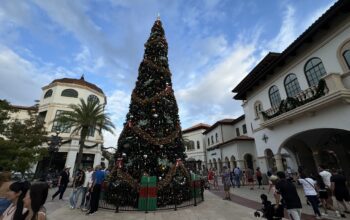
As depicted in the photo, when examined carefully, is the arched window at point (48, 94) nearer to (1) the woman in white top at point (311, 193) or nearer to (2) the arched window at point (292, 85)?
(2) the arched window at point (292, 85)

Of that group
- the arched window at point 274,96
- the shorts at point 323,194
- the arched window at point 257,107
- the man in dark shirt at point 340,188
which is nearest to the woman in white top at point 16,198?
the man in dark shirt at point 340,188

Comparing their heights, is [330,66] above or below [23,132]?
above

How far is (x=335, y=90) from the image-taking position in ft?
28.2

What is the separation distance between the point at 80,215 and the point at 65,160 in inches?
947

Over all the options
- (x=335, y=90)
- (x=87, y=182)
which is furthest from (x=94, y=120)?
(x=335, y=90)

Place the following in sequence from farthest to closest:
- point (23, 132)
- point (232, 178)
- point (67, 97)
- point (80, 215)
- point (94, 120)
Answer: point (67, 97), point (94, 120), point (232, 178), point (23, 132), point (80, 215)

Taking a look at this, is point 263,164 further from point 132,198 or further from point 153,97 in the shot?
point 132,198

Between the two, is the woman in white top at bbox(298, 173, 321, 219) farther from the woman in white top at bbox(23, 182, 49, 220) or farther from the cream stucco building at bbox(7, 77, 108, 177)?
the cream stucco building at bbox(7, 77, 108, 177)

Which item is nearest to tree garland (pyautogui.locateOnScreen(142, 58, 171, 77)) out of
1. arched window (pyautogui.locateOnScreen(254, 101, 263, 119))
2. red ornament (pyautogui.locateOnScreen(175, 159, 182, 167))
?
red ornament (pyautogui.locateOnScreen(175, 159, 182, 167))

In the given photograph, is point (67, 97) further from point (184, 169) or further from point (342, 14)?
point (342, 14)

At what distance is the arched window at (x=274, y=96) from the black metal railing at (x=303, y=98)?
1.18m

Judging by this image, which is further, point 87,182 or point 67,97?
point 67,97

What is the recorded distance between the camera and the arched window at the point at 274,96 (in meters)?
14.0

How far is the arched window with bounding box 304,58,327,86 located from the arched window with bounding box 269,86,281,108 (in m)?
2.73
